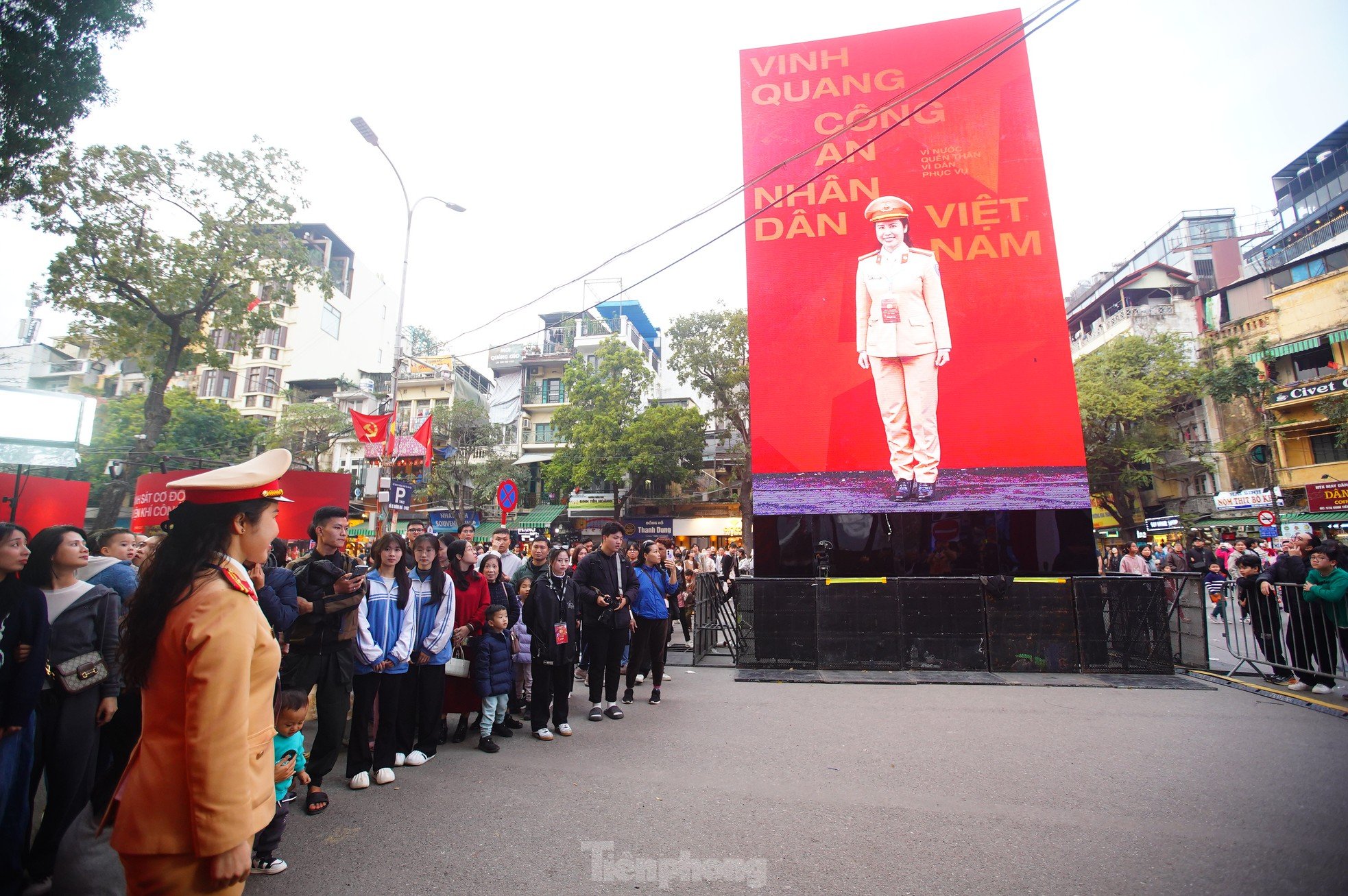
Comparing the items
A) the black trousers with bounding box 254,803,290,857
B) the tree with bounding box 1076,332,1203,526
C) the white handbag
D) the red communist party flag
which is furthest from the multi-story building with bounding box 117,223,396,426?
the tree with bounding box 1076,332,1203,526

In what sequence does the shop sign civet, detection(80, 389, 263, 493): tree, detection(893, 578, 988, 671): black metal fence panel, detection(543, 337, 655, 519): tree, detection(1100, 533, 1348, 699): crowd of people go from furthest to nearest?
detection(543, 337, 655, 519): tree, detection(80, 389, 263, 493): tree, the shop sign civet, detection(893, 578, 988, 671): black metal fence panel, detection(1100, 533, 1348, 699): crowd of people

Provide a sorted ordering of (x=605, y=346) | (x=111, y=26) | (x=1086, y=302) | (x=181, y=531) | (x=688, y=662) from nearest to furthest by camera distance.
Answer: (x=181, y=531)
(x=111, y=26)
(x=688, y=662)
(x=605, y=346)
(x=1086, y=302)

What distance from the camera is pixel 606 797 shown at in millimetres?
4270

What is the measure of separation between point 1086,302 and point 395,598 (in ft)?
151

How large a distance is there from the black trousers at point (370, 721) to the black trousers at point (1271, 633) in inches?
369

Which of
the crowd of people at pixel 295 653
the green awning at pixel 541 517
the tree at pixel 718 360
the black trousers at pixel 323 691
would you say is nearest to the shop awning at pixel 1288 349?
the tree at pixel 718 360

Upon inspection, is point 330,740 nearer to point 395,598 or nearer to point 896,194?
point 395,598

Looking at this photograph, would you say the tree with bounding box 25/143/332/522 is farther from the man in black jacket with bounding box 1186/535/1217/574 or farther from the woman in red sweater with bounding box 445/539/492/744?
the man in black jacket with bounding box 1186/535/1217/574

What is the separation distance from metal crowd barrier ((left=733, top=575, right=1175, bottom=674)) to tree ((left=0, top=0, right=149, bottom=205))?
9.57m

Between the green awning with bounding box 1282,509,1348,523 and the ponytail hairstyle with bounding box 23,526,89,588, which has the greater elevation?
the green awning with bounding box 1282,509,1348,523

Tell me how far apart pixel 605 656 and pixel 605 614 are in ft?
1.78

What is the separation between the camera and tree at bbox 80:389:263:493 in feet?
89.0

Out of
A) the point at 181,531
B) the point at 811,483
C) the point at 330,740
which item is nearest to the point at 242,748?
the point at 181,531

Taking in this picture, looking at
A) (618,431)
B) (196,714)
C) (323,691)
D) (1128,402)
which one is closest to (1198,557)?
(1128,402)
